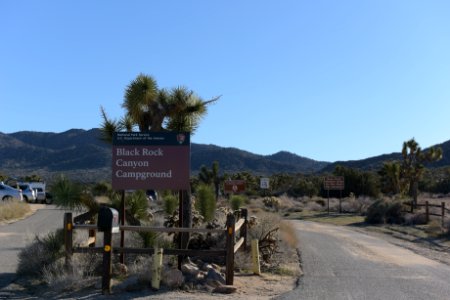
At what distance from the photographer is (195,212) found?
16.2m

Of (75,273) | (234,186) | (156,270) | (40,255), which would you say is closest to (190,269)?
(156,270)

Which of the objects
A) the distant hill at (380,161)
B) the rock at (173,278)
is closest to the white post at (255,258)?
the rock at (173,278)

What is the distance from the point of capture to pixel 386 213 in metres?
36.0

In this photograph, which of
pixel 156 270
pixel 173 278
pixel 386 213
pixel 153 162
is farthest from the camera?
pixel 386 213

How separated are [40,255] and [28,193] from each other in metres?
41.2

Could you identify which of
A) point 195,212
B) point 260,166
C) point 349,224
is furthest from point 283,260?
point 260,166

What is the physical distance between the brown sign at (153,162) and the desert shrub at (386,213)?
25.3 meters

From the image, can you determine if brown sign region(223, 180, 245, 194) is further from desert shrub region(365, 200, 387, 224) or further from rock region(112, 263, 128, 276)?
rock region(112, 263, 128, 276)

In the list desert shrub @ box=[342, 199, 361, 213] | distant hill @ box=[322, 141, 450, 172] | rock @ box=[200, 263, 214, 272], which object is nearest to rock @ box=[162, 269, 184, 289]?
rock @ box=[200, 263, 214, 272]

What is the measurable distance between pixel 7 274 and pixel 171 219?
166 inches

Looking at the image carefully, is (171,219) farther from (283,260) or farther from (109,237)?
(109,237)

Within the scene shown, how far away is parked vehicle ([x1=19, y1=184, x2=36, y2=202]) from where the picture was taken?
51.1m

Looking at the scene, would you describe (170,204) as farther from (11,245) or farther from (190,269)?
(190,269)

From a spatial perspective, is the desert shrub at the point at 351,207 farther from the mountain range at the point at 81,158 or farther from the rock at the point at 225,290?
the mountain range at the point at 81,158
